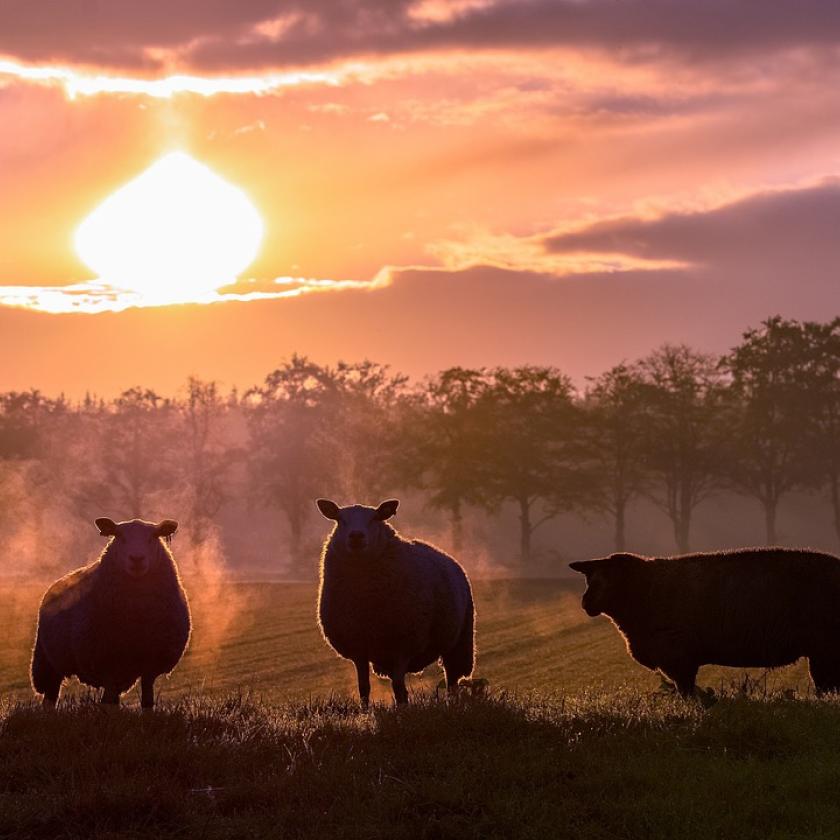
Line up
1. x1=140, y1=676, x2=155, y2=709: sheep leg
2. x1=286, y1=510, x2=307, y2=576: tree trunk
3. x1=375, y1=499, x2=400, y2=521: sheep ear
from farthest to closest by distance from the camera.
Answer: x1=286, y1=510, x2=307, y2=576: tree trunk → x1=375, y1=499, x2=400, y2=521: sheep ear → x1=140, y1=676, x2=155, y2=709: sheep leg

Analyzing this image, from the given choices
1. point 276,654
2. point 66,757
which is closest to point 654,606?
point 66,757

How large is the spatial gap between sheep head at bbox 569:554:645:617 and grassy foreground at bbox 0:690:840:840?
3.12m

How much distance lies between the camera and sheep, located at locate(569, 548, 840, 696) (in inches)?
587

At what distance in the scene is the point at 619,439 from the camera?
79375 mm

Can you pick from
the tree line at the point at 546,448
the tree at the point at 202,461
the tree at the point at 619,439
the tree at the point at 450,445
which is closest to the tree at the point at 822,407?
the tree line at the point at 546,448

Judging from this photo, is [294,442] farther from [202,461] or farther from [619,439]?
[619,439]

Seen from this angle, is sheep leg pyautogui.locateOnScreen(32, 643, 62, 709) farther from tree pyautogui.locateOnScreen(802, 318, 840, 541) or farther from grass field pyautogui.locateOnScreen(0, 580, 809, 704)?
tree pyautogui.locateOnScreen(802, 318, 840, 541)

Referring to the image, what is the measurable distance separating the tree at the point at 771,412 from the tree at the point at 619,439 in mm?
6386

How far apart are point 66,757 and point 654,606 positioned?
26.0 feet

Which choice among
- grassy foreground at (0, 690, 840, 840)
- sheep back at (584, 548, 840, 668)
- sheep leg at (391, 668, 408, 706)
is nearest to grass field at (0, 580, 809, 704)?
sheep leg at (391, 668, 408, 706)

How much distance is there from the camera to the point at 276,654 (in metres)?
40.5

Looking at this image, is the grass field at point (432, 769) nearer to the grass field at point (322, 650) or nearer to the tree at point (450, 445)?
the grass field at point (322, 650)

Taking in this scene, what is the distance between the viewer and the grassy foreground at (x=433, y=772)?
902cm

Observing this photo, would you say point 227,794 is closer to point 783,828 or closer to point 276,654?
point 783,828
